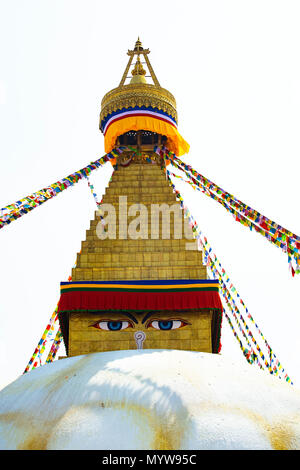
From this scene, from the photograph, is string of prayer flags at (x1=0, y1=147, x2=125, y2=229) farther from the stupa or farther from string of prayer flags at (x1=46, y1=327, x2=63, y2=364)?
string of prayer flags at (x1=46, y1=327, x2=63, y2=364)

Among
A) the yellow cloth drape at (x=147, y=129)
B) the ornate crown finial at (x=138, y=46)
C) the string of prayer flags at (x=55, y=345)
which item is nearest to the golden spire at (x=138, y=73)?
the ornate crown finial at (x=138, y=46)

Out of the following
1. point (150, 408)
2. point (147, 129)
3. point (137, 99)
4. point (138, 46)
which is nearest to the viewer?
point (150, 408)

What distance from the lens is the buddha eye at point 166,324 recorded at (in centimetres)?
830

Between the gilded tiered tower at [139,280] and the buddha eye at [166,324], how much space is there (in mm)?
18

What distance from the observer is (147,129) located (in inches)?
453

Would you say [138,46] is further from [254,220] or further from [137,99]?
[254,220]

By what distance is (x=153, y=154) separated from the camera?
11906mm

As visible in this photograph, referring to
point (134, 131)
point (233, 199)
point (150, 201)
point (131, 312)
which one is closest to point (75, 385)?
point (131, 312)

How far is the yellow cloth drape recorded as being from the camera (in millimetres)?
11557

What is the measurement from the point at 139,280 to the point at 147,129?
4640 mm

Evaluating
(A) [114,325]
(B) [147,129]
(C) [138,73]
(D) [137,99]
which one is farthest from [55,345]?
(C) [138,73]

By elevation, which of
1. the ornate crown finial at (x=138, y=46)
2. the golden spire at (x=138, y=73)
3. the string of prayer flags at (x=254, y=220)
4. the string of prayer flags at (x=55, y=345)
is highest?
the ornate crown finial at (x=138, y=46)

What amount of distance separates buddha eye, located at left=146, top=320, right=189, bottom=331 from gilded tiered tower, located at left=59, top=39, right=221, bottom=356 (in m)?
0.02

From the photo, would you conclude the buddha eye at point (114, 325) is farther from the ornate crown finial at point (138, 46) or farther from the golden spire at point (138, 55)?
the ornate crown finial at point (138, 46)
